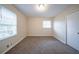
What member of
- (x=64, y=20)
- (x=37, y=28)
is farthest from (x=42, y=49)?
(x=37, y=28)

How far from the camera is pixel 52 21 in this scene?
1059 centimetres

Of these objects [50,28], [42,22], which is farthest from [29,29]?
[50,28]

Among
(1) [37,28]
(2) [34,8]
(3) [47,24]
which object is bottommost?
(1) [37,28]

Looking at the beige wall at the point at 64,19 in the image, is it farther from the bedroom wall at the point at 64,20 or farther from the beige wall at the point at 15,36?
the beige wall at the point at 15,36

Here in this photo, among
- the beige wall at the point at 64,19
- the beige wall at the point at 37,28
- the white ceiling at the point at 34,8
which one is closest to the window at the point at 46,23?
the beige wall at the point at 37,28

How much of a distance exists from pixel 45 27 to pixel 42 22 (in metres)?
0.64

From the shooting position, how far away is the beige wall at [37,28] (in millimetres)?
10656

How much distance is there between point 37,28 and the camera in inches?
423

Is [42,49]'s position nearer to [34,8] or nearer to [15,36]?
[15,36]

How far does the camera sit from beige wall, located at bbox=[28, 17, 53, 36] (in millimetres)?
10656

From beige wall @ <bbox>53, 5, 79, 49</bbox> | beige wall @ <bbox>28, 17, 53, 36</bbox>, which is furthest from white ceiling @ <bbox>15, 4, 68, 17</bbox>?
beige wall @ <bbox>28, 17, 53, 36</bbox>
